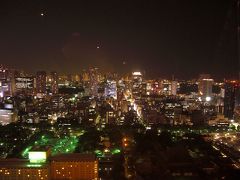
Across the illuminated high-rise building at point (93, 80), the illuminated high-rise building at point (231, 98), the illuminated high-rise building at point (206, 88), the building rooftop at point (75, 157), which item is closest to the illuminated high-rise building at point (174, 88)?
A: the illuminated high-rise building at point (206, 88)

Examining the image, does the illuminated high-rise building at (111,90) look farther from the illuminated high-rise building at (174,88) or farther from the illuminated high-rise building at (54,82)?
the illuminated high-rise building at (174,88)

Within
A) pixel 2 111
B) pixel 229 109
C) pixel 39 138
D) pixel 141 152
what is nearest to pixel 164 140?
pixel 141 152

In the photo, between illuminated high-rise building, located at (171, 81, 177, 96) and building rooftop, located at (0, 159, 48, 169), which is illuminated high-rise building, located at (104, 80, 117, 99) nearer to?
illuminated high-rise building, located at (171, 81, 177, 96)

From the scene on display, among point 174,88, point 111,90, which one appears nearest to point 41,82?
point 111,90

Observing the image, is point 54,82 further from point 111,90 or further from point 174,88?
point 174,88

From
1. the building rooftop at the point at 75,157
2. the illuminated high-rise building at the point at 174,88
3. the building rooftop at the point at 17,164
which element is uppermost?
the illuminated high-rise building at the point at 174,88
